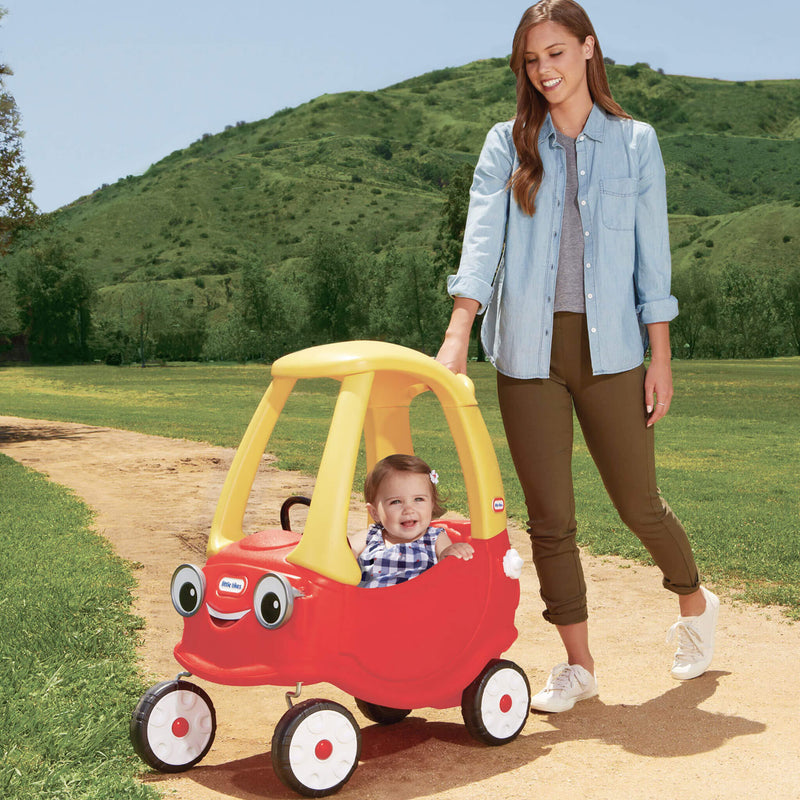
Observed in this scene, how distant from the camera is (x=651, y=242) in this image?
12.6 ft

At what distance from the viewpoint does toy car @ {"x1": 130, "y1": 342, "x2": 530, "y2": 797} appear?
307 centimetres

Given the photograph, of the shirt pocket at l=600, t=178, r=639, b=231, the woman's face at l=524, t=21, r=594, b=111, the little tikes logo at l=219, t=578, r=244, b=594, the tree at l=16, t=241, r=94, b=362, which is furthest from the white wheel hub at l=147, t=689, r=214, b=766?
the tree at l=16, t=241, r=94, b=362

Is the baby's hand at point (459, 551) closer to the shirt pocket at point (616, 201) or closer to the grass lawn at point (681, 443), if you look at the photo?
the shirt pocket at point (616, 201)

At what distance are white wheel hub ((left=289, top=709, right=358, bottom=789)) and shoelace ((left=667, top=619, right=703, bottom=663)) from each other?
1.82 metres

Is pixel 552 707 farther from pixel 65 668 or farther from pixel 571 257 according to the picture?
pixel 65 668

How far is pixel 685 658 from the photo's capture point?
4.31 meters

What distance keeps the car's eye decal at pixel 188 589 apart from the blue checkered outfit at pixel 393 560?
1.82 feet

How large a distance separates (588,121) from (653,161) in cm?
30

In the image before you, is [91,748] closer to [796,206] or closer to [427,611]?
[427,611]

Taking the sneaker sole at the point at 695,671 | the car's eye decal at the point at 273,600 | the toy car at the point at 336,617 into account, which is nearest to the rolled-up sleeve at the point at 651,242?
the toy car at the point at 336,617

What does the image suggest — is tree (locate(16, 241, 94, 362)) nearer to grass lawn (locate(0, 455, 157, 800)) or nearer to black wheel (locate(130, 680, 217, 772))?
grass lawn (locate(0, 455, 157, 800))

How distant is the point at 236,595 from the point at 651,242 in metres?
2.08

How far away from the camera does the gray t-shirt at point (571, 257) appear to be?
378 cm

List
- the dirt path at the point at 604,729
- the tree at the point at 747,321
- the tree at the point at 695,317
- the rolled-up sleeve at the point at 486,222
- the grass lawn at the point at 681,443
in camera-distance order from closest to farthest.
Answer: the dirt path at the point at 604,729, the rolled-up sleeve at the point at 486,222, the grass lawn at the point at 681,443, the tree at the point at 747,321, the tree at the point at 695,317
